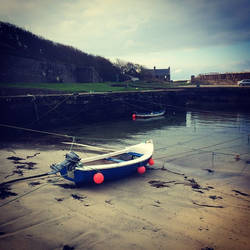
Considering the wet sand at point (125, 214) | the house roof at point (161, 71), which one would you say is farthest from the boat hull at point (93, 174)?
the house roof at point (161, 71)

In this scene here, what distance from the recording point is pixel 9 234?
18.3 ft

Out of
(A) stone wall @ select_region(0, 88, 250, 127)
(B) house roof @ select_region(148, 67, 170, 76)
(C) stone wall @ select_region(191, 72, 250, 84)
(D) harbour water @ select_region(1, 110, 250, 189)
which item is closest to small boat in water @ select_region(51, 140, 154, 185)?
(D) harbour water @ select_region(1, 110, 250, 189)

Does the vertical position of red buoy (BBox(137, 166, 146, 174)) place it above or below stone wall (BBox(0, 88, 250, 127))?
below

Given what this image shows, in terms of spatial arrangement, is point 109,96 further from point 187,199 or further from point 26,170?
point 187,199

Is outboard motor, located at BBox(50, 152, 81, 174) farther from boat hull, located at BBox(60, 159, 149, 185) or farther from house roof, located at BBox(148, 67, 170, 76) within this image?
house roof, located at BBox(148, 67, 170, 76)

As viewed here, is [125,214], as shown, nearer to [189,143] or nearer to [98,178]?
[98,178]

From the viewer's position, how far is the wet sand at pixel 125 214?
5.54 metres

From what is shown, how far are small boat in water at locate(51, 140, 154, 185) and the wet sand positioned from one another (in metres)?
0.34

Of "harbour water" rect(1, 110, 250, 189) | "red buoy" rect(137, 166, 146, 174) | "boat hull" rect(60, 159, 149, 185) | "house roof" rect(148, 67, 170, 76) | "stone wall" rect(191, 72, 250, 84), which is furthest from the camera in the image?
"house roof" rect(148, 67, 170, 76)

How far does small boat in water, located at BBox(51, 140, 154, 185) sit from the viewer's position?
8.38 m

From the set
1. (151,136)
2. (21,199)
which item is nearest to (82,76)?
(151,136)

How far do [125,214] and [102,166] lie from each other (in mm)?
2477

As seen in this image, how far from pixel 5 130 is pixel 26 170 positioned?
1032 cm

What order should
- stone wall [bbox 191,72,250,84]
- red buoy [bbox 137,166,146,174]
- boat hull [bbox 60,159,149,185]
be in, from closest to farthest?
boat hull [bbox 60,159,149,185], red buoy [bbox 137,166,146,174], stone wall [bbox 191,72,250,84]
